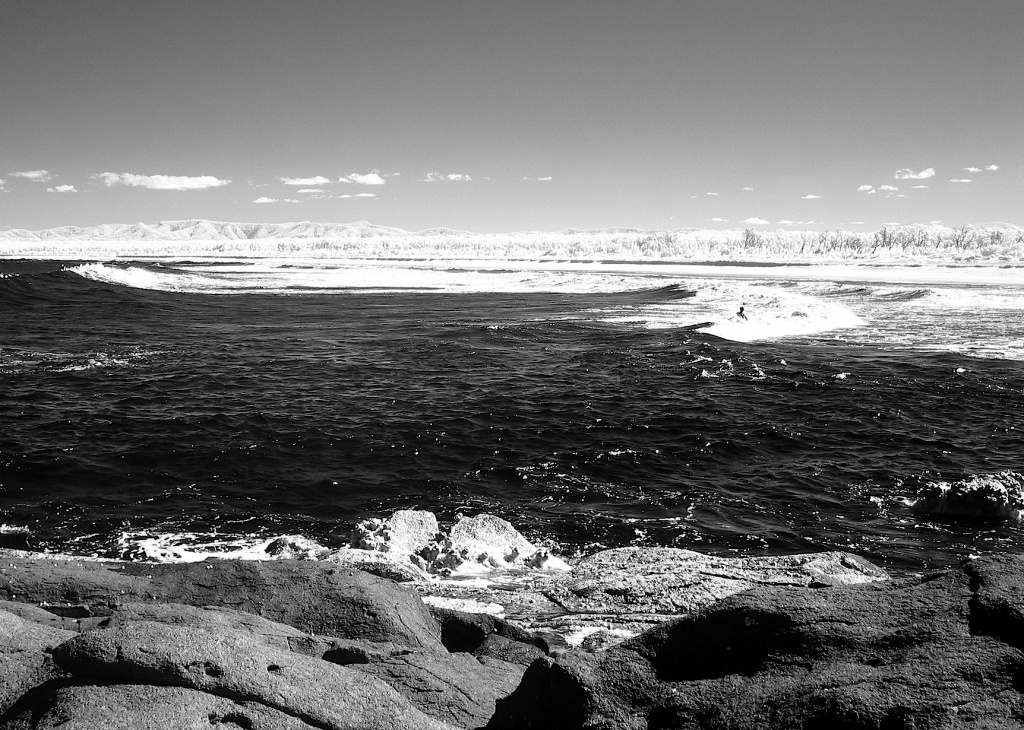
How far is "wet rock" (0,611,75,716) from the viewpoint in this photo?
11.7ft

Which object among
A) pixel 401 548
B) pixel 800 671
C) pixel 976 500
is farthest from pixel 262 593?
pixel 976 500

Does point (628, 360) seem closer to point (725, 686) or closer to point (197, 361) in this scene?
point (197, 361)

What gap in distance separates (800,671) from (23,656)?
3.75m

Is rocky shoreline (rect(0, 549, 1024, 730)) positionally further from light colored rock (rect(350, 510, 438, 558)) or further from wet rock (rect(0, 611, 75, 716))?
light colored rock (rect(350, 510, 438, 558))

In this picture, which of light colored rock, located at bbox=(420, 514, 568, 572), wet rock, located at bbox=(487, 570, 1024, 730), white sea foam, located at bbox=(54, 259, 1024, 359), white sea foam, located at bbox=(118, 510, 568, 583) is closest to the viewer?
wet rock, located at bbox=(487, 570, 1024, 730)

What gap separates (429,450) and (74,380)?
10.4 metres

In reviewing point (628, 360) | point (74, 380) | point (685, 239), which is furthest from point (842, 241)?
point (74, 380)

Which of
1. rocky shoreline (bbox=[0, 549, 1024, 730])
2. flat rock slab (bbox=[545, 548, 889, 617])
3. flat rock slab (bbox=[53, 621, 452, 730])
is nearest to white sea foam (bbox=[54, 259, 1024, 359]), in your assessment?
flat rock slab (bbox=[545, 548, 889, 617])

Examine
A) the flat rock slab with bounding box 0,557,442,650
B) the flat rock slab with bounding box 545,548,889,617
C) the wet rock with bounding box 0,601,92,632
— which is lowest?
the flat rock slab with bounding box 545,548,889,617

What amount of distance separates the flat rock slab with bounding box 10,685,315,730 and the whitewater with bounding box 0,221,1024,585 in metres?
4.63

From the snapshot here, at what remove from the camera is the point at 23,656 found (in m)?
3.79

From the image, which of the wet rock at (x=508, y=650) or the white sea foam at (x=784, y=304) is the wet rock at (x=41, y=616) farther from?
the white sea foam at (x=784, y=304)

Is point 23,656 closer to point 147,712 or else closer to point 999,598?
point 147,712

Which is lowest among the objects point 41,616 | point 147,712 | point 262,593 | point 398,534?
point 398,534
